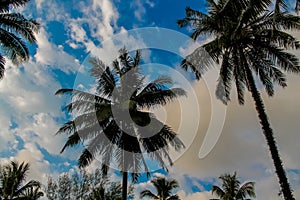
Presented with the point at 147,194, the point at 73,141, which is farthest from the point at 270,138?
the point at 147,194

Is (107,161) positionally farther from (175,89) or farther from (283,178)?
(283,178)

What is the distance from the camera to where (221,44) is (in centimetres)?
1611

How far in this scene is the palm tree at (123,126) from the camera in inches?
707

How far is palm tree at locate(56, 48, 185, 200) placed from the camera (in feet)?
58.9

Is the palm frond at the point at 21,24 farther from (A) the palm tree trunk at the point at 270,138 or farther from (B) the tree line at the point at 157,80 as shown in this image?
(A) the palm tree trunk at the point at 270,138

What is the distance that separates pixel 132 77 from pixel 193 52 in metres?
4.11

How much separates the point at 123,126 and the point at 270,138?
7823 mm

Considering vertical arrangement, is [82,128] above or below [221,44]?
below

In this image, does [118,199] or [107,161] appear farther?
[118,199]

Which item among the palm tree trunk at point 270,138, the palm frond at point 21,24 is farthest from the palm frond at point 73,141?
the palm tree trunk at point 270,138

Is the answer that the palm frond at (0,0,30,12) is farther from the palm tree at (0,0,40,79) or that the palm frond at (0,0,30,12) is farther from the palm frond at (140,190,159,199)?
the palm frond at (140,190,159,199)

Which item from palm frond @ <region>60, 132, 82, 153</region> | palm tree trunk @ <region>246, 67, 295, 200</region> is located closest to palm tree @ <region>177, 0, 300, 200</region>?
palm tree trunk @ <region>246, 67, 295, 200</region>

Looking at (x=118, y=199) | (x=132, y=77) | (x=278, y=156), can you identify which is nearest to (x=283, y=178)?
(x=278, y=156)

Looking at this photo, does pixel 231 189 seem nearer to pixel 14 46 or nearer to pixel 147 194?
pixel 147 194
